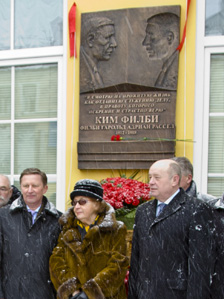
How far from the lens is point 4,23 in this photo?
623 centimetres

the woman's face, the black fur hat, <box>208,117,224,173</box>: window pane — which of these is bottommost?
the woman's face

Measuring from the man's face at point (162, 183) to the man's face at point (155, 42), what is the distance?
252 centimetres

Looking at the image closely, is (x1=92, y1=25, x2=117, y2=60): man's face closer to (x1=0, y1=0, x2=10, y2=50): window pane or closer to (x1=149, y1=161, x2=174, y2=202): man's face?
(x1=0, y1=0, x2=10, y2=50): window pane

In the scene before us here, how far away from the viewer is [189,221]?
2980mm

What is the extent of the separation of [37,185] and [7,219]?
0.34m

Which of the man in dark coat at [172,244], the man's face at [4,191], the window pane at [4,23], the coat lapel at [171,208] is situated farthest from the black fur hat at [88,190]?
the window pane at [4,23]

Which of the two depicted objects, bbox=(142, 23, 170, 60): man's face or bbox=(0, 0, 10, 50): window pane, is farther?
bbox=(0, 0, 10, 50): window pane

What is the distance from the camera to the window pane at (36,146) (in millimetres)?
5887

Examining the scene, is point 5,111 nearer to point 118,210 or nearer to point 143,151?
point 143,151

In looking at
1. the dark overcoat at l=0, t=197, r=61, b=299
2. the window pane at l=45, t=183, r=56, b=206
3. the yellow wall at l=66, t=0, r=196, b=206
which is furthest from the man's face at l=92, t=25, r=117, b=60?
the dark overcoat at l=0, t=197, r=61, b=299

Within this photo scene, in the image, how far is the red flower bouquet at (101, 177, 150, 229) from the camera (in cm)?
393

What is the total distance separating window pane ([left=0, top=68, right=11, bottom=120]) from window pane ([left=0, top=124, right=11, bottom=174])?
0.16 m

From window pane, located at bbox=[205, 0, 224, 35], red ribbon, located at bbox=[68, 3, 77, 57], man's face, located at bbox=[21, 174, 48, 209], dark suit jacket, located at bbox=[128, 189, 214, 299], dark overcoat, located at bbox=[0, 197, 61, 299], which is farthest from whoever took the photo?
red ribbon, located at bbox=[68, 3, 77, 57]

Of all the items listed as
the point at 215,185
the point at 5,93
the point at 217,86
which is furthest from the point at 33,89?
the point at 215,185
